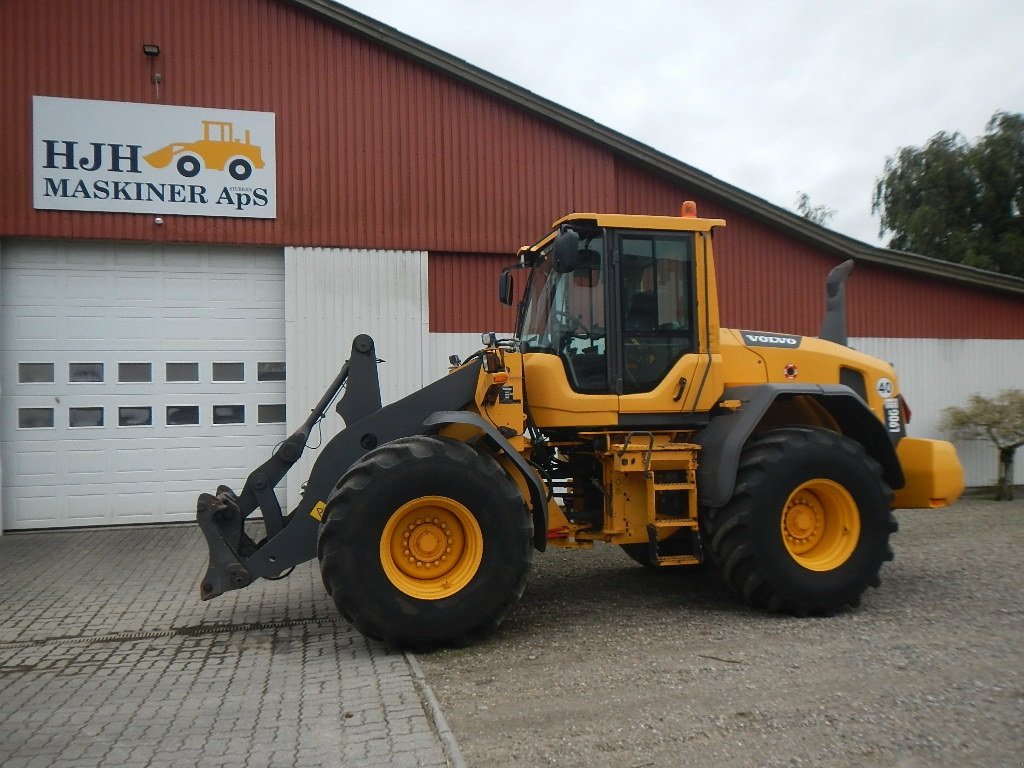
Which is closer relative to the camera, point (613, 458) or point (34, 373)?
point (613, 458)

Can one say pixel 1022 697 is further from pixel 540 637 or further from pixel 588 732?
pixel 540 637

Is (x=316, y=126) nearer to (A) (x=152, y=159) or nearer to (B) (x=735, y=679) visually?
(A) (x=152, y=159)

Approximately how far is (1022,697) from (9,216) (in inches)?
436

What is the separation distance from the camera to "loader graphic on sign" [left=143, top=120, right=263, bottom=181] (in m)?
10.5

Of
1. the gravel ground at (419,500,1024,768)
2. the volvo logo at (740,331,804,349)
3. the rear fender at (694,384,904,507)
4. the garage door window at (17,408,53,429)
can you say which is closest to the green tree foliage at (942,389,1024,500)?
the gravel ground at (419,500,1024,768)

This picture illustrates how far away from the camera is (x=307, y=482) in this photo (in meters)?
5.72

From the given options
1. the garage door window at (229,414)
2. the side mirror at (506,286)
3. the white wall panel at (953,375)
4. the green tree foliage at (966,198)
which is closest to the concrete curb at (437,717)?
the side mirror at (506,286)

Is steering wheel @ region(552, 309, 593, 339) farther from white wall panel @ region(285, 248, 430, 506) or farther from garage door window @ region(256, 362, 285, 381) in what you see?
garage door window @ region(256, 362, 285, 381)

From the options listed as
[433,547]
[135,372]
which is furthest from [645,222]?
[135,372]

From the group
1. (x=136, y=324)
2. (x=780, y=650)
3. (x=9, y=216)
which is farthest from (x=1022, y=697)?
(x=9, y=216)

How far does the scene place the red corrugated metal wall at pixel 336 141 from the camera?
1025 centimetres

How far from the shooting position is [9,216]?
10.1 metres

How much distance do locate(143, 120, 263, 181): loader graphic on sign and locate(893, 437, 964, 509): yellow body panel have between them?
27.4 ft

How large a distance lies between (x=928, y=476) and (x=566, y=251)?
3467 mm
